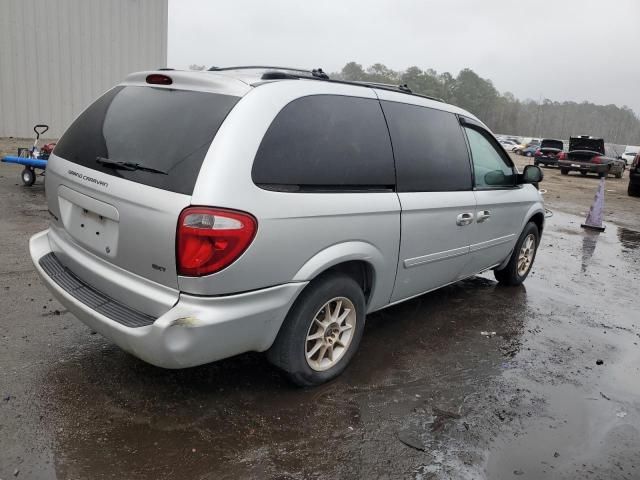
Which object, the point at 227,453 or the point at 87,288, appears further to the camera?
the point at 87,288

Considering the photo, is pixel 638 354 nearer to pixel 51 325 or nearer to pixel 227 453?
pixel 227 453

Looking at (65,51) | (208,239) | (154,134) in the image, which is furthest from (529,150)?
(208,239)

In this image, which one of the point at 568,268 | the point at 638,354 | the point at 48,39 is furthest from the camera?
the point at 48,39

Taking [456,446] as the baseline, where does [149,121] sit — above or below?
above

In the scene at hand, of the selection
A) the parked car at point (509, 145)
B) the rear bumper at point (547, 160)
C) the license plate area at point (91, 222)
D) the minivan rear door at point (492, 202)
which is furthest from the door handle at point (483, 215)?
the parked car at point (509, 145)

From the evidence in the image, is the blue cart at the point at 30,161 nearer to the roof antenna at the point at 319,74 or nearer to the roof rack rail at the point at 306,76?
A: the roof rack rail at the point at 306,76

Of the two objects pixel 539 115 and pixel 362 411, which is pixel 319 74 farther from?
pixel 539 115

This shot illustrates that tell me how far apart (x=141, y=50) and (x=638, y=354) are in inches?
661

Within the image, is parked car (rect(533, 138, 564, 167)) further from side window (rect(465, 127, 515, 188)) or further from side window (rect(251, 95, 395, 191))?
side window (rect(251, 95, 395, 191))

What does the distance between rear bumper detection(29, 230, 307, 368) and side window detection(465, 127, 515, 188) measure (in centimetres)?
234

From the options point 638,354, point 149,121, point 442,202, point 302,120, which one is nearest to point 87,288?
point 149,121

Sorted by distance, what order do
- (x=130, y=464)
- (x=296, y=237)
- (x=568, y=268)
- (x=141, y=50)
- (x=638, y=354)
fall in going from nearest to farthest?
1. (x=130, y=464)
2. (x=296, y=237)
3. (x=638, y=354)
4. (x=568, y=268)
5. (x=141, y=50)

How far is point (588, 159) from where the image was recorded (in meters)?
22.3

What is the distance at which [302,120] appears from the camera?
2869 mm
